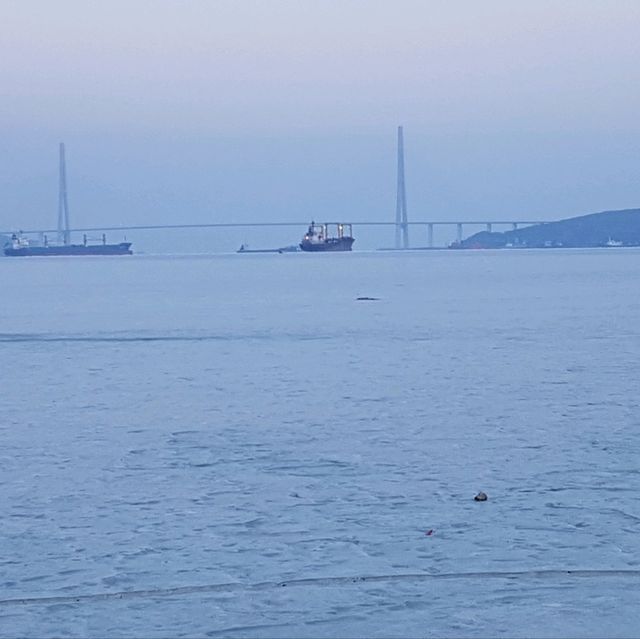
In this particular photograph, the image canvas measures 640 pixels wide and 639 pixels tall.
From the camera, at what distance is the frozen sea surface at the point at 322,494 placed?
444 cm

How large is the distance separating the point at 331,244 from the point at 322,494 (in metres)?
123

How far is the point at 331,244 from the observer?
129 metres

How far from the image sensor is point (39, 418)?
9.09 m

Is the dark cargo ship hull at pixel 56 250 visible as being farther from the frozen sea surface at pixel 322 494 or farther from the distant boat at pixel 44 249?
the frozen sea surface at pixel 322 494

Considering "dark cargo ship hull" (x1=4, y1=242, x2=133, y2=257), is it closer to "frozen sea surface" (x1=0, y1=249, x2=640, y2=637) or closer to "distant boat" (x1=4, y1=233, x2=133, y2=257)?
"distant boat" (x1=4, y1=233, x2=133, y2=257)

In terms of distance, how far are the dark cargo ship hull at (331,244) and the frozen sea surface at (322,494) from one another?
11452cm

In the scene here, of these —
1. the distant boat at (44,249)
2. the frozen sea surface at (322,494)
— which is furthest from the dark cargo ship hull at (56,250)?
the frozen sea surface at (322,494)

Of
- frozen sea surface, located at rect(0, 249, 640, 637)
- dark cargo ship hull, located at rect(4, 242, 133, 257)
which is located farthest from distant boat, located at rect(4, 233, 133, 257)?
frozen sea surface, located at rect(0, 249, 640, 637)

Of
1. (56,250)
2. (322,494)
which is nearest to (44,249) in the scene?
(56,250)

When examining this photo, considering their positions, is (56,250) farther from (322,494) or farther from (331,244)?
(322,494)

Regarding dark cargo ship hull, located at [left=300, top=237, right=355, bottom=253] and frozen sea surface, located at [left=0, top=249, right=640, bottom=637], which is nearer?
frozen sea surface, located at [left=0, top=249, right=640, bottom=637]

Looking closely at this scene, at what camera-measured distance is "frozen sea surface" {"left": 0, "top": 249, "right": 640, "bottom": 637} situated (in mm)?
4441

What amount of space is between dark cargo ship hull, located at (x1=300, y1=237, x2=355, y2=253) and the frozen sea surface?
11452 centimetres

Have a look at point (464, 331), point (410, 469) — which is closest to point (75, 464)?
point (410, 469)
